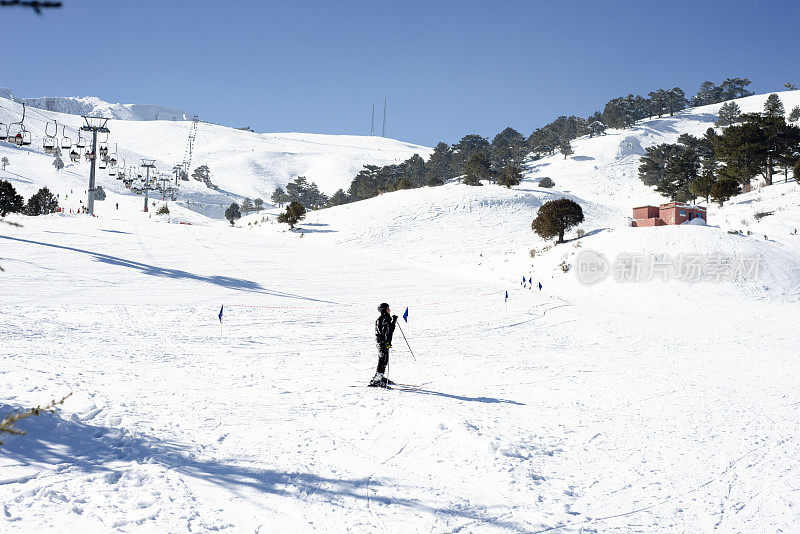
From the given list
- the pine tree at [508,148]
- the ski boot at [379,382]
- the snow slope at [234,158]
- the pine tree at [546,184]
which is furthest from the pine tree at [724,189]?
the snow slope at [234,158]

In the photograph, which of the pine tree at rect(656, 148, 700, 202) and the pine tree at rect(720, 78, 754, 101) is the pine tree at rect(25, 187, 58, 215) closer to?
the pine tree at rect(656, 148, 700, 202)

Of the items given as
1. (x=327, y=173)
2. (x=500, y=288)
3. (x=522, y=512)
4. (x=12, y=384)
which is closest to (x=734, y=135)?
(x=500, y=288)

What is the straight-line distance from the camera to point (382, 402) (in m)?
9.20

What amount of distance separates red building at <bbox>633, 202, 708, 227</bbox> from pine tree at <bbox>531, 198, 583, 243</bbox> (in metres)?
5.85

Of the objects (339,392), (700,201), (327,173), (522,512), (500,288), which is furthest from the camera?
(327,173)

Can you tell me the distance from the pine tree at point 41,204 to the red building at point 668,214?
57.1 m

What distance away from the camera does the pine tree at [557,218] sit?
120 feet

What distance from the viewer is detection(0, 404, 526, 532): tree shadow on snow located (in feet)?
18.7

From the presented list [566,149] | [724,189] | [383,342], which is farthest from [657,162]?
[383,342]

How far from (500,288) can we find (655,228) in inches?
612

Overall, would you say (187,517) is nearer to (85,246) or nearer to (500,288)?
(500,288)

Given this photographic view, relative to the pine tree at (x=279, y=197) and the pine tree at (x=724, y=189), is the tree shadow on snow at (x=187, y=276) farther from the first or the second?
the pine tree at (x=279, y=197)

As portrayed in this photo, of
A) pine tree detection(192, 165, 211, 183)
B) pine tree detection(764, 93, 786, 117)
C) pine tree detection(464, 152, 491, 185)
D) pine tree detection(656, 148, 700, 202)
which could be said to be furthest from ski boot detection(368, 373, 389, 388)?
pine tree detection(192, 165, 211, 183)

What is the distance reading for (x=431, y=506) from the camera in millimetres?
5688
